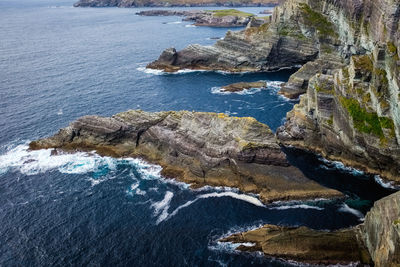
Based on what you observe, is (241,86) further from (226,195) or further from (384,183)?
(384,183)

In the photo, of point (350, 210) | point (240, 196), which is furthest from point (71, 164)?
point (350, 210)

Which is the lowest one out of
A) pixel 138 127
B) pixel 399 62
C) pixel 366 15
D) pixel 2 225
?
pixel 2 225

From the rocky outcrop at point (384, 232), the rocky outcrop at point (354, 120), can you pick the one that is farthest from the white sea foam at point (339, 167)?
the rocky outcrop at point (384, 232)

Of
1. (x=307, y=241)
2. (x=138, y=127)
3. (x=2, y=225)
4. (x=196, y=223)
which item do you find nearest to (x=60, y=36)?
(x=138, y=127)

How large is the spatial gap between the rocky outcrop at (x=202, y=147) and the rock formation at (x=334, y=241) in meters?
9.13

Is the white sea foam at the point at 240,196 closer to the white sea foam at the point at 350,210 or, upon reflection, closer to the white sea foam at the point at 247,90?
the white sea foam at the point at 350,210

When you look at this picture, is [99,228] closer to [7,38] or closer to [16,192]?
[16,192]

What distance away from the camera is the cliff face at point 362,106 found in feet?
170

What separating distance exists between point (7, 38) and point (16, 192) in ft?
472

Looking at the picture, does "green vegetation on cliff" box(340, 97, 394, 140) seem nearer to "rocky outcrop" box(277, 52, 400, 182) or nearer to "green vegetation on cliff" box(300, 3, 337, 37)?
"rocky outcrop" box(277, 52, 400, 182)

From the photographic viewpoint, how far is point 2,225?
1884 inches

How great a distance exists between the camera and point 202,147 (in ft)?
191

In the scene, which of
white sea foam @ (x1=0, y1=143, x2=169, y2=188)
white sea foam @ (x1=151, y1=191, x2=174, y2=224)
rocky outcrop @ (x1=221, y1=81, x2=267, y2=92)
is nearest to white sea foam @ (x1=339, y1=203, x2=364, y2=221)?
white sea foam @ (x1=151, y1=191, x2=174, y2=224)

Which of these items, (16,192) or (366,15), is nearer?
(16,192)
